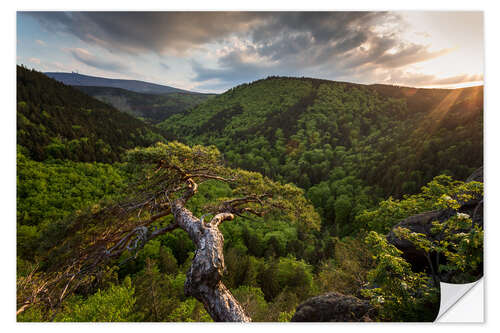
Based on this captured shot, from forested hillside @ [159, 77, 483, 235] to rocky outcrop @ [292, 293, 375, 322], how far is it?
376 centimetres

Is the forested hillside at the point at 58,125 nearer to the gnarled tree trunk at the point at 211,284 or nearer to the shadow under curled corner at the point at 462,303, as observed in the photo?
the gnarled tree trunk at the point at 211,284

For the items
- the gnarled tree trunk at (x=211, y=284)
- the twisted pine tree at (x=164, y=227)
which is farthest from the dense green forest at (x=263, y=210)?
the gnarled tree trunk at (x=211, y=284)

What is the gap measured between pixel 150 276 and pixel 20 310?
1.99 meters

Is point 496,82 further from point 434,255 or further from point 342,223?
point 342,223

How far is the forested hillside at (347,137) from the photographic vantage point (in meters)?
5.24

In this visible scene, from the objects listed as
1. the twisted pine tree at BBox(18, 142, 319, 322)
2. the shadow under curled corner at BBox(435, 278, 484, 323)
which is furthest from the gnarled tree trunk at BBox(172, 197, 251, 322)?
the shadow under curled corner at BBox(435, 278, 484, 323)

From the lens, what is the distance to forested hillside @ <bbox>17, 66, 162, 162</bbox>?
3716 mm

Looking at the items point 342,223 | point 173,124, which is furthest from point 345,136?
point 173,124

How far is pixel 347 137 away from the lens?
12.2m

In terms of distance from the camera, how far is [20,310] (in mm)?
2830

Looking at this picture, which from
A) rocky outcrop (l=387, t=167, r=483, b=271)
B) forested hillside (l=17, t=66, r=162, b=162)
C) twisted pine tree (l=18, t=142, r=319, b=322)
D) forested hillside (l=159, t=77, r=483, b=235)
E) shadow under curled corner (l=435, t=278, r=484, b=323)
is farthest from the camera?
forested hillside (l=159, t=77, r=483, b=235)

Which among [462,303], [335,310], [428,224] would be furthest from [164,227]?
[462,303]

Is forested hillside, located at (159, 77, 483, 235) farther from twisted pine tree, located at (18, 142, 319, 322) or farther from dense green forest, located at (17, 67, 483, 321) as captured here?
twisted pine tree, located at (18, 142, 319, 322)

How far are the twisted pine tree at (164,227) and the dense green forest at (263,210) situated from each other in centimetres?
4
